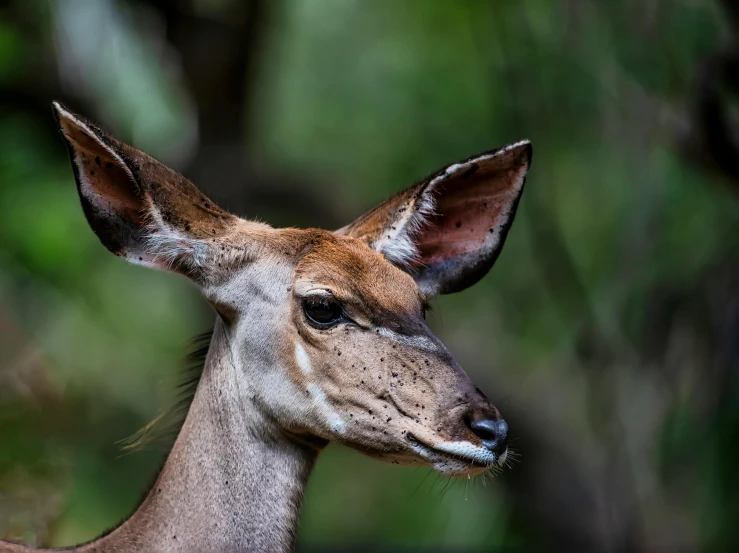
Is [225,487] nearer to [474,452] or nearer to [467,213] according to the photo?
[474,452]

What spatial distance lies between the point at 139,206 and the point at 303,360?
1.02m

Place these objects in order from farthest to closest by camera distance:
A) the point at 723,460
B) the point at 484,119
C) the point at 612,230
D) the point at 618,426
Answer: the point at 484,119, the point at 612,230, the point at 618,426, the point at 723,460

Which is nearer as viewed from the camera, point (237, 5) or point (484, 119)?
point (237, 5)

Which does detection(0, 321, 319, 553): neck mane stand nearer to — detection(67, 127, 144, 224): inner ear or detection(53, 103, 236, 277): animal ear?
detection(53, 103, 236, 277): animal ear

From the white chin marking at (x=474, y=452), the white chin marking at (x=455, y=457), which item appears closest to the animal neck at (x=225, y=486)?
the white chin marking at (x=455, y=457)

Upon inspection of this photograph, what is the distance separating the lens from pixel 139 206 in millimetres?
4742

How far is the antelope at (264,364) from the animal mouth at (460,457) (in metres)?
0.01

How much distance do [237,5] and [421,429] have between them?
30.7 ft

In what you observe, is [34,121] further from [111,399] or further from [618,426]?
[618,426]

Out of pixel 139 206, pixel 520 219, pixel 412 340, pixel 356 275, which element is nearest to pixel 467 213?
pixel 356 275

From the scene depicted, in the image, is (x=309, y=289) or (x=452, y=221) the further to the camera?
(x=452, y=221)

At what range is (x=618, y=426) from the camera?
12.6 meters

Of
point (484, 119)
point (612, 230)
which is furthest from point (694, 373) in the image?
point (484, 119)

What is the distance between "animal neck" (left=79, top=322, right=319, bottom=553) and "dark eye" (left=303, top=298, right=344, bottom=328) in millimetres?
461
